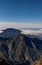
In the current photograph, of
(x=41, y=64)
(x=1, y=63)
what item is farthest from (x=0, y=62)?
(x=41, y=64)

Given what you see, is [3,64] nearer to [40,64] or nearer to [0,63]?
[0,63]

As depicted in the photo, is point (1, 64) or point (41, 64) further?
point (41, 64)

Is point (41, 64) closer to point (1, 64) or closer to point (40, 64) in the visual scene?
point (40, 64)

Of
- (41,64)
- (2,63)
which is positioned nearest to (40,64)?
(41,64)

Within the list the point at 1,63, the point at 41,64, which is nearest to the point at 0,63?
the point at 1,63

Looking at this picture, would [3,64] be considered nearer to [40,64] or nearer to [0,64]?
[0,64]

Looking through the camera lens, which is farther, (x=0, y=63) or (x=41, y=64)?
(x=41, y=64)

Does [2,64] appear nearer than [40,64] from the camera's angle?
Yes
